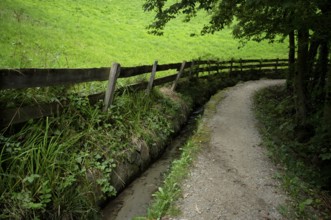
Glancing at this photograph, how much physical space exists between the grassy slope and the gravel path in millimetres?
5057

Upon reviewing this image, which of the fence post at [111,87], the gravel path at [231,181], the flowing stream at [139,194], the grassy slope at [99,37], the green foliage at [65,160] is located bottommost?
the flowing stream at [139,194]

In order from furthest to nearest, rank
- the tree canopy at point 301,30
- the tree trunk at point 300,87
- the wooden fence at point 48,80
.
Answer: the tree trunk at point 300,87
the tree canopy at point 301,30
the wooden fence at point 48,80

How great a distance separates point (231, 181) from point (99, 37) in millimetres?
14997

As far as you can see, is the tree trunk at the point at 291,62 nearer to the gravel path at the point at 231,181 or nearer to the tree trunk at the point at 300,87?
the tree trunk at the point at 300,87

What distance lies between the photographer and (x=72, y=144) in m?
4.70

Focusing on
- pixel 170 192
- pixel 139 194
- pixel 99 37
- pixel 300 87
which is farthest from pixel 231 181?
pixel 99 37

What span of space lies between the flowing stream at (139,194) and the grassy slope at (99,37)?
4131mm

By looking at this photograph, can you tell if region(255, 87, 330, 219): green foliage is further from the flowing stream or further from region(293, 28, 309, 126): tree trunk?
the flowing stream

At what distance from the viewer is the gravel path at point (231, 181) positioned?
15.8 ft

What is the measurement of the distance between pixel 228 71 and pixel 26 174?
1644 centimetres

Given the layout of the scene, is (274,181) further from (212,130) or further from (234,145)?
(212,130)

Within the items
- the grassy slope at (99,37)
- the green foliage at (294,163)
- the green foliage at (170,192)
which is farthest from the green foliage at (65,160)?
the grassy slope at (99,37)

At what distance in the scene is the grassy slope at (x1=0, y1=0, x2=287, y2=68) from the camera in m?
11.5

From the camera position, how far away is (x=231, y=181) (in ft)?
19.1
